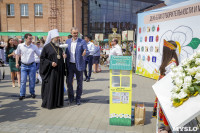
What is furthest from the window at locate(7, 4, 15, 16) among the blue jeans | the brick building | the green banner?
the green banner

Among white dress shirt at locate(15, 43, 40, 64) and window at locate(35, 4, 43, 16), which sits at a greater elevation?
window at locate(35, 4, 43, 16)

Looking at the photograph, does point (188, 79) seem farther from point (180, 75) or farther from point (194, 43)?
point (194, 43)

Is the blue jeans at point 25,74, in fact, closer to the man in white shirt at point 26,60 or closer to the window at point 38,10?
the man in white shirt at point 26,60

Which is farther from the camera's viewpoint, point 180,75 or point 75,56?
point 75,56

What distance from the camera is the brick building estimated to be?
2597cm

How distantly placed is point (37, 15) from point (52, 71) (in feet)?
80.5

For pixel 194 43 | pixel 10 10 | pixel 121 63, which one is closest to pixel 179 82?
pixel 121 63

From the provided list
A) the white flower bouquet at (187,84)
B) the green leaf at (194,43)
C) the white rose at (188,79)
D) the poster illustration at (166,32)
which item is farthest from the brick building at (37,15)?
the white rose at (188,79)

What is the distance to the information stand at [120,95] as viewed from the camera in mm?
3525

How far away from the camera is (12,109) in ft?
15.3

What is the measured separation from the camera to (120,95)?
3559mm

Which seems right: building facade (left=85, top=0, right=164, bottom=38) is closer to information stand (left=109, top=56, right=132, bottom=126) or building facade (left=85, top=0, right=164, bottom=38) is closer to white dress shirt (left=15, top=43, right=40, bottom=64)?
white dress shirt (left=15, top=43, right=40, bottom=64)

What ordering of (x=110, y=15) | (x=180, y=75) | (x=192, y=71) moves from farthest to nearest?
(x=110, y=15) → (x=180, y=75) → (x=192, y=71)

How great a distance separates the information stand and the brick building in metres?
24.0
